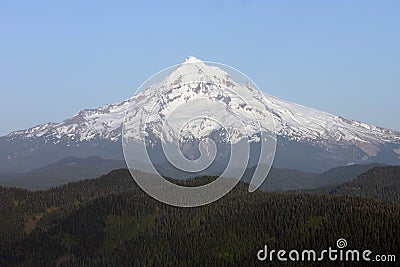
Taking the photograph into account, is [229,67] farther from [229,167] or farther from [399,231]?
[399,231]

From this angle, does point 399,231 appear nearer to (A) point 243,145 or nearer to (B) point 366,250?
(B) point 366,250

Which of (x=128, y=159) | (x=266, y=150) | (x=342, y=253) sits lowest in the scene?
(x=128, y=159)

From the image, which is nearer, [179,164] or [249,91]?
[249,91]

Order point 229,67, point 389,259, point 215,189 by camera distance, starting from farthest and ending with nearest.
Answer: point 389,259 < point 215,189 < point 229,67

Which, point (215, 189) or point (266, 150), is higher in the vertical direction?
point (215, 189)

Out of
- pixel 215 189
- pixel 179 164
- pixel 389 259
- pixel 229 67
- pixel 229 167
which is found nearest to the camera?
pixel 229 67

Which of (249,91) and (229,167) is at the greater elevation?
(249,91)

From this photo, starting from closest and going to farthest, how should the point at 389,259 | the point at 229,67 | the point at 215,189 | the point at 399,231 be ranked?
1. the point at 229,67
2. the point at 215,189
3. the point at 389,259
4. the point at 399,231

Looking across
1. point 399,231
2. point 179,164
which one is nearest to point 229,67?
point 179,164

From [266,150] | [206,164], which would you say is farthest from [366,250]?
[266,150]
